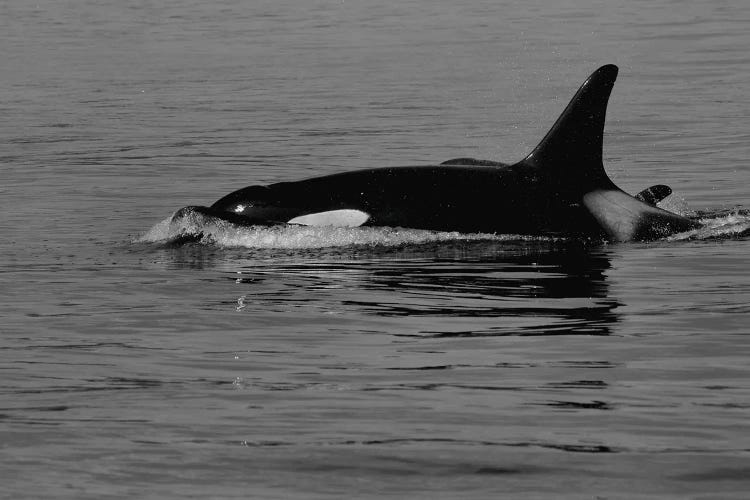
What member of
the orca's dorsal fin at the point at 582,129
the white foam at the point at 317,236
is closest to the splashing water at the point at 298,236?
the white foam at the point at 317,236

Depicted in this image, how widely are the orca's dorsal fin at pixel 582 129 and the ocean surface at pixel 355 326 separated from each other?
699 mm

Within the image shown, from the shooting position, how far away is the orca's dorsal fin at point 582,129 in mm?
12820

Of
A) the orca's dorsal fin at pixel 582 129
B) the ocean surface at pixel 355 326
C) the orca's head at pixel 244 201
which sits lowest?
the ocean surface at pixel 355 326

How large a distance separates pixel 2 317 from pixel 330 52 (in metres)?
28.3

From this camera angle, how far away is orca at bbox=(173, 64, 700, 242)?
42.5 ft

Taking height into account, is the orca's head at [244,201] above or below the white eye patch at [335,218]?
above

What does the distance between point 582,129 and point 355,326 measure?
4.19 metres

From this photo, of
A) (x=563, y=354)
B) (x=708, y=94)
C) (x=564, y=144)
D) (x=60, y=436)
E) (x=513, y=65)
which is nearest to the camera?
(x=60, y=436)

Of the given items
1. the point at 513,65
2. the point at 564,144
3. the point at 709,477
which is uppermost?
the point at 513,65

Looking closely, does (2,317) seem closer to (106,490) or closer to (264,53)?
(106,490)

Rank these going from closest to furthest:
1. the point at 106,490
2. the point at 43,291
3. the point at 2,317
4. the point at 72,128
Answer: the point at 106,490 < the point at 2,317 < the point at 43,291 < the point at 72,128

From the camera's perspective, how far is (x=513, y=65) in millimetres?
32594

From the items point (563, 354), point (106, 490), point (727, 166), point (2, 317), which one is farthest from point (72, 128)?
point (106, 490)

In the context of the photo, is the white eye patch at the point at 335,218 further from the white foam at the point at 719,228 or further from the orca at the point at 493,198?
the white foam at the point at 719,228
